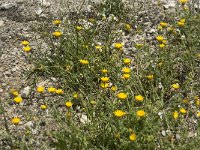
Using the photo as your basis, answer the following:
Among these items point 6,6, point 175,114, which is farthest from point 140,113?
point 6,6

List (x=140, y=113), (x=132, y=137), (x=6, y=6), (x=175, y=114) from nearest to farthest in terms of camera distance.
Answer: (x=132, y=137)
(x=140, y=113)
(x=175, y=114)
(x=6, y=6)

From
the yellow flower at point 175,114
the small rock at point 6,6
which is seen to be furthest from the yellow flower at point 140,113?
the small rock at point 6,6

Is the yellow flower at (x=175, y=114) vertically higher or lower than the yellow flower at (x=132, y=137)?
higher

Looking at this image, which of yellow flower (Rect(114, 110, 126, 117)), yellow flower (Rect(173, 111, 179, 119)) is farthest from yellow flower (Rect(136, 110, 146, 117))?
yellow flower (Rect(173, 111, 179, 119))

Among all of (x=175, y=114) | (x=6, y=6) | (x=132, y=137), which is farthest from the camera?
(x=6, y=6)

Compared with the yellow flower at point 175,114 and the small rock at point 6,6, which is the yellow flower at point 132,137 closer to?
the yellow flower at point 175,114

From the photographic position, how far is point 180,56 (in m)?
4.88

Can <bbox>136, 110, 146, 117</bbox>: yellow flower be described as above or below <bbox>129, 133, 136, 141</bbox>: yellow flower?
above

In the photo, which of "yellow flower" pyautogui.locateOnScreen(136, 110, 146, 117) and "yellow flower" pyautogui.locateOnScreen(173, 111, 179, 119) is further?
"yellow flower" pyautogui.locateOnScreen(173, 111, 179, 119)

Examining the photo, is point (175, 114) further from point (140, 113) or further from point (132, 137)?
point (132, 137)

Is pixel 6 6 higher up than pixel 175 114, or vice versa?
pixel 6 6

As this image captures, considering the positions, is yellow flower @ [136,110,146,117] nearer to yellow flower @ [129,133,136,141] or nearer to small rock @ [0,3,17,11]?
yellow flower @ [129,133,136,141]

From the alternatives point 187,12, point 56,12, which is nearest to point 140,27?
point 187,12

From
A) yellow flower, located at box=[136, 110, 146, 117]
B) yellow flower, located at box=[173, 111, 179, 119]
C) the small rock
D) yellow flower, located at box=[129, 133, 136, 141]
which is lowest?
yellow flower, located at box=[129, 133, 136, 141]
